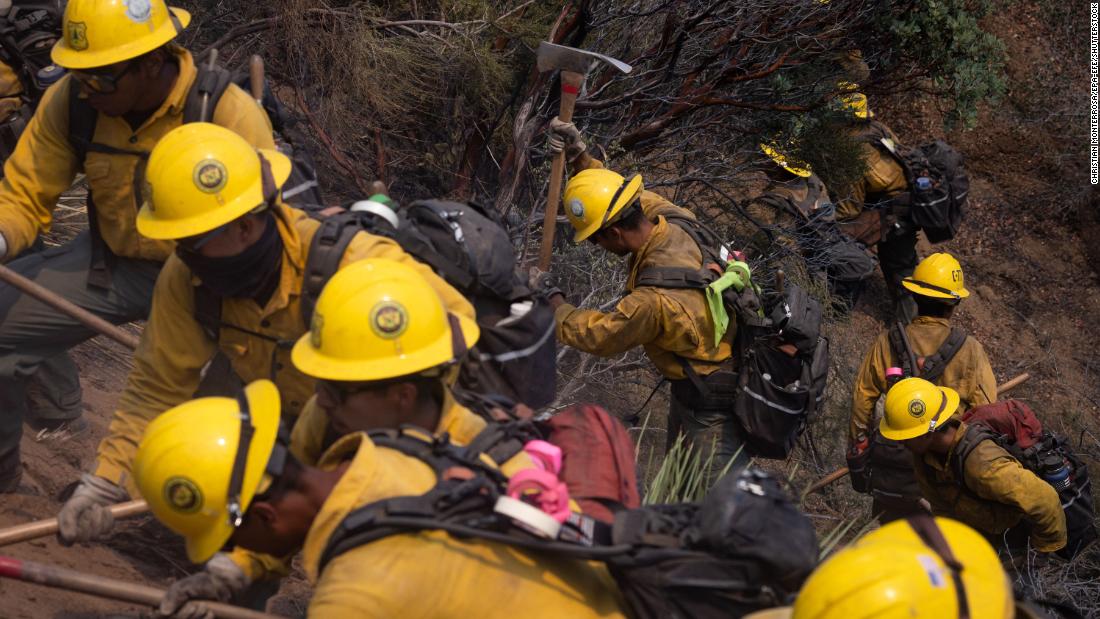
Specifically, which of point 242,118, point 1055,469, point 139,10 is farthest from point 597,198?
point 1055,469

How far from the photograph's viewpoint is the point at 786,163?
8.36 meters

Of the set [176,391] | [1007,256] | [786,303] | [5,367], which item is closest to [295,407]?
[176,391]

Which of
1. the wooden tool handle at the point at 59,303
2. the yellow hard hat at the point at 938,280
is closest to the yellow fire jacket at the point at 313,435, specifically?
the wooden tool handle at the point at 59,303

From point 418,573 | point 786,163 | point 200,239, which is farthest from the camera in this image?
point 786,163

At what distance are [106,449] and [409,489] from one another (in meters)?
1.50

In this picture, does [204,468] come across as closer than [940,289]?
Yes

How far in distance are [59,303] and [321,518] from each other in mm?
2113

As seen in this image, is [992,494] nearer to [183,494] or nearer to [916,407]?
[916,407]

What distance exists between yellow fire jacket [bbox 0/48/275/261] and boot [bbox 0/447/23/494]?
0.89 m

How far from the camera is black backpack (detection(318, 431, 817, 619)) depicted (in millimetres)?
2426

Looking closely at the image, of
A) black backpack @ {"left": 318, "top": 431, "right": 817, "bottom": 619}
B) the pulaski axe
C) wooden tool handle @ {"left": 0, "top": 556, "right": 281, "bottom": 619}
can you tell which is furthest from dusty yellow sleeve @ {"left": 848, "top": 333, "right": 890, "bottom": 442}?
wooden tool handle @ {"left": 0, "top": 556, "right": 281, "bottom": 619}

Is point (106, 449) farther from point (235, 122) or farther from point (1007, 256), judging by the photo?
point (1007, 256)

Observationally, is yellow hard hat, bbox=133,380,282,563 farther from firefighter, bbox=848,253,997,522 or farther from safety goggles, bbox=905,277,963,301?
safety goggles, bbox=905,277,963,301

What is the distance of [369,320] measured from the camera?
2.82m
